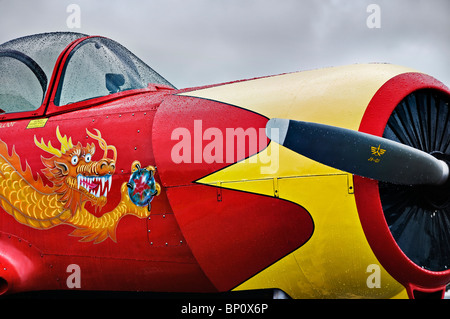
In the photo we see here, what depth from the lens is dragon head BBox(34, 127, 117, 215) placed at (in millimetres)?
3934

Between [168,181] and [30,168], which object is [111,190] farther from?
[30,168]

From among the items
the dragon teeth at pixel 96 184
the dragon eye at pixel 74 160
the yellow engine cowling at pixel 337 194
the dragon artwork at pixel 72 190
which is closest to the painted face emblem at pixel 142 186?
the dragon artwork at pixel 72 190

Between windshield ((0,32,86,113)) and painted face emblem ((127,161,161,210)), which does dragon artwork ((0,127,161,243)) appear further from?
windshield ((0,32,86,113))

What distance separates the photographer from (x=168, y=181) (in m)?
3.62

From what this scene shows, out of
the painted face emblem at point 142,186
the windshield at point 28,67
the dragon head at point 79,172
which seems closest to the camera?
the painted face emblem at point 142,186

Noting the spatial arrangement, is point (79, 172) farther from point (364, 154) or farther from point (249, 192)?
point (364, 154)

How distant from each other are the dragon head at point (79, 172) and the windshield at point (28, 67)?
2.66 ft

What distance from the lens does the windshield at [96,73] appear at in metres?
4.62

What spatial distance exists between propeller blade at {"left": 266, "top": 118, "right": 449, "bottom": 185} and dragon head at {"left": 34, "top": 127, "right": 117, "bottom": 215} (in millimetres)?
1455

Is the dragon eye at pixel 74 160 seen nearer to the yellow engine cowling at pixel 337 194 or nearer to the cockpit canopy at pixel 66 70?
the cockpit canopy at pixel 66 70

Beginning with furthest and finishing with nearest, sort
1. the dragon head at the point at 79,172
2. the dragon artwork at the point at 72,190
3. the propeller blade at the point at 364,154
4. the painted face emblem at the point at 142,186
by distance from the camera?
the dragon head at the point at 79,172
the dragon artwork at the point at 72,190
the painted face emblem at the point at 142,186
the propeller blade at the point at 364,154

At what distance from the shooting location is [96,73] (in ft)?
15.6

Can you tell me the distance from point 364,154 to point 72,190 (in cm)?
220
